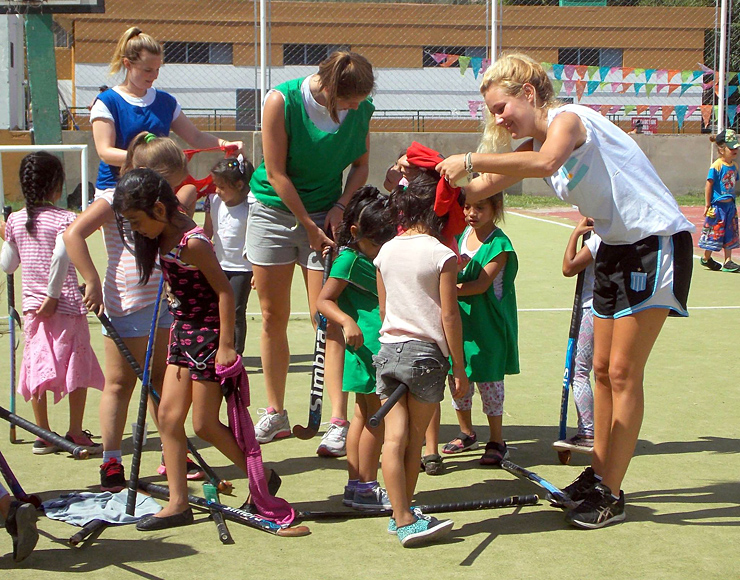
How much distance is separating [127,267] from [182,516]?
121 centimetres

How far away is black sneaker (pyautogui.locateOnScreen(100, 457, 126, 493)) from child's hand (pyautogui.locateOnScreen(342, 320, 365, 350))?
1.17 m

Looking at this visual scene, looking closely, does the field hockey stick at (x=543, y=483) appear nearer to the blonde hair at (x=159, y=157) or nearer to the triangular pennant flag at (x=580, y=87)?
the blonde hair at (x=159, y=157)

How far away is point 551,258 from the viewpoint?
11.9 meters

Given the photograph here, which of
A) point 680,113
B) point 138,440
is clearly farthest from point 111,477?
point 680,113

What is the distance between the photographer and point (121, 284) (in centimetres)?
432

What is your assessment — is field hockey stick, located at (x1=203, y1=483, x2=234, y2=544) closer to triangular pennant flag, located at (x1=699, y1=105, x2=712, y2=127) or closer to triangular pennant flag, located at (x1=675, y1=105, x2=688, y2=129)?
triangular pennant flag, located at (x1=699, y1=105, x2=712, y2=127)

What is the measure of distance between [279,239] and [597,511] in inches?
83.3

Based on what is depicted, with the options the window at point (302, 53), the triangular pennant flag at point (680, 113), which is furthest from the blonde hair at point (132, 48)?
the window at point (302, 53)

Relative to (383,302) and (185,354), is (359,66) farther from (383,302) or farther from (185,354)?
(185,354)

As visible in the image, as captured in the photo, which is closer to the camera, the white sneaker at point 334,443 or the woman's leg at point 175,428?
the woman's leg at point 175,428

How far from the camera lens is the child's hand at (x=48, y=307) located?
4.59 metres

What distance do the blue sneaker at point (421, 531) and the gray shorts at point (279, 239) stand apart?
1.75 metres

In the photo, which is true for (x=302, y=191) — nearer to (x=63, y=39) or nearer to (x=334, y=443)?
(x=334, y=443)

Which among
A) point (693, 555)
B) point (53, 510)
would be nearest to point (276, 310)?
point (53, 510)
